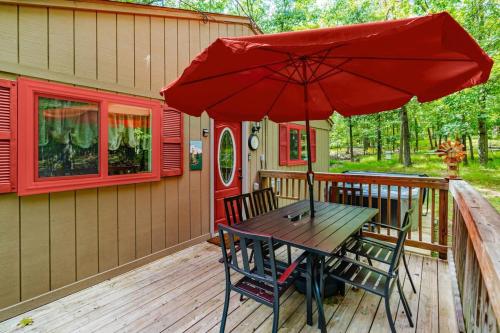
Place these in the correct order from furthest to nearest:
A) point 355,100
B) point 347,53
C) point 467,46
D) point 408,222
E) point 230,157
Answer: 1. point 230,157
2. point 355,100
3. point 408,222
4. point 347,53
5. point 467,46

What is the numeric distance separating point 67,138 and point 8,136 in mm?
456

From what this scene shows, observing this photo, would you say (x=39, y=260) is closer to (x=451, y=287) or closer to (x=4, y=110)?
(x=4, y=110)

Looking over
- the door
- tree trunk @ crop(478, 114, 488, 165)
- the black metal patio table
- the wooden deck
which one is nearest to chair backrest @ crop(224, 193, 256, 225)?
the black metal patio table

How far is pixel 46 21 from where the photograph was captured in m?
2.48

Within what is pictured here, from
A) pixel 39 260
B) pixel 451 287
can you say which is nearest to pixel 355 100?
pixel 451 287

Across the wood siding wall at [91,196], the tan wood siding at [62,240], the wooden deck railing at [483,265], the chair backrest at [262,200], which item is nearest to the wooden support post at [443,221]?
the wooden deck railing at [483,265]

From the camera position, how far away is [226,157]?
4.67 m

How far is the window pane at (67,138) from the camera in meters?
2.47

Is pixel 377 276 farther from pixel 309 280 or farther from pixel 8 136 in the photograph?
pixel 8 136

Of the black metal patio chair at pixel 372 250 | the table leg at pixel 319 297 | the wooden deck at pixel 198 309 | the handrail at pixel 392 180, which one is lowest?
Result: the wooden deck at pixel 198 309

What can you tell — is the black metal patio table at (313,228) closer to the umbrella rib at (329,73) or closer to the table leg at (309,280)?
the table leg at (309,280)

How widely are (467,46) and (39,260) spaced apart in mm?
3759

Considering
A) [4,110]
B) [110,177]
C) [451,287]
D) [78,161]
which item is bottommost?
[451,287]

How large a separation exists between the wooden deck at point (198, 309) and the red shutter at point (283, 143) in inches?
154
